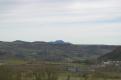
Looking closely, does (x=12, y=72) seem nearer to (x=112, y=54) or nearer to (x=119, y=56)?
(x=119, y=56)

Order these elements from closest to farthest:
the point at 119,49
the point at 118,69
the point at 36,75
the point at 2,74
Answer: the point at 2,74 < the point at 36,75 < the point at 118,69 < the point at 119,49

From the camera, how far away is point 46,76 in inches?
1480

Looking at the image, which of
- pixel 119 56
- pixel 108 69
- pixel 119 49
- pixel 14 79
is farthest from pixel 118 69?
pixel 14 79

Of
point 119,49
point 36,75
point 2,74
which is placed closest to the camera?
point 2,74

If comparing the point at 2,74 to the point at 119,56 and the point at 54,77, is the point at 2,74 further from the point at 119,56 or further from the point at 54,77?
the point at 119,56

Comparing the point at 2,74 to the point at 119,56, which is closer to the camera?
the point at 2,74

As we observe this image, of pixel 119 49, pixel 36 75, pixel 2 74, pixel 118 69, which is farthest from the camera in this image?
pixel 119 49

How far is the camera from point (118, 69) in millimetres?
91000

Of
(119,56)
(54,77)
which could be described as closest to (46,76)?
(54,77)

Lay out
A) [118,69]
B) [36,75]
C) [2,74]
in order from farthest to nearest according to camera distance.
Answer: [118,69]
[36,75]
[2,74]

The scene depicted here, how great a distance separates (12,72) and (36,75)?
241 centimetres

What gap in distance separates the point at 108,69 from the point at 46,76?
54.8 m

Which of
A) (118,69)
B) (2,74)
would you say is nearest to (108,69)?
(118,69)

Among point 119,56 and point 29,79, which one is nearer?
point 29,79
